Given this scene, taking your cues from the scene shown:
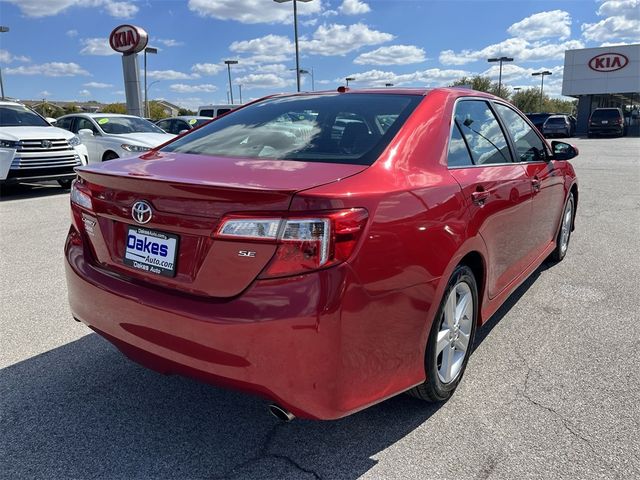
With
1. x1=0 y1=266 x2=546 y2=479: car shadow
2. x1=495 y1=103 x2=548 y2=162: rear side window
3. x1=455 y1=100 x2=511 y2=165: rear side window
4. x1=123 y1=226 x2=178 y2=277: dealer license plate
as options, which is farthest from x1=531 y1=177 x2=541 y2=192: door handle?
x1=123 y1=226 x2=178 y2=277: dealer license plate

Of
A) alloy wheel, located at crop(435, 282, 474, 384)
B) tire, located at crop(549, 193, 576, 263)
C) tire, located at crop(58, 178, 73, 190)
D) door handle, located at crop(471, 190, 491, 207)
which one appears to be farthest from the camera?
tire, located at crop(58, 178, 73, 190)

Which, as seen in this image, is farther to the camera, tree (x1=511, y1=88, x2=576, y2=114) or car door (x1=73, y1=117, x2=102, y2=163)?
tree (x1=511, y1=88, x2=576, y2=114)

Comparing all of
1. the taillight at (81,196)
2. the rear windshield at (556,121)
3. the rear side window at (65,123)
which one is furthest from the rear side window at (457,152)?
the rear windshield at (556,121)

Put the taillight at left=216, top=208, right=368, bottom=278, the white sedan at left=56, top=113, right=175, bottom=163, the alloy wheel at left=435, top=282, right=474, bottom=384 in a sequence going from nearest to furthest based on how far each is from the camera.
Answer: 1. the taillight at left=216, top=208, right=368, bottom=278
2. the alloy wheel at left=435, top=282, right=474, bottom=384
3. the white sedan at left=56, top=113, right=175, bottom=163

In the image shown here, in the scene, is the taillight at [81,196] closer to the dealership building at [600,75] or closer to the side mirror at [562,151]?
the side mirror at [562,151]

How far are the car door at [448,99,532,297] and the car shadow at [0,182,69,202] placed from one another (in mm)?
9044

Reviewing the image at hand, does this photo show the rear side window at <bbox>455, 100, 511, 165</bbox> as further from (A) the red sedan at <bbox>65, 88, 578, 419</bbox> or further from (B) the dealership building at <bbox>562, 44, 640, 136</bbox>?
(B) the dealership building at <bbox>562, 44, 640, 136</bbox>

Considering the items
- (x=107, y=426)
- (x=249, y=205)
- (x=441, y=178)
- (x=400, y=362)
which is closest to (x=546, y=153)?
(x=441, y=178)

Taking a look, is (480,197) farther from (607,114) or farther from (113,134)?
(607,114)

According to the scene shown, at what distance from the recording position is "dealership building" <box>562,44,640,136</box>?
133 feet

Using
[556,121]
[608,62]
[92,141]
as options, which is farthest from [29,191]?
[608,62]

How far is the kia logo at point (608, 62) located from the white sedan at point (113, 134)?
4016 centimetres

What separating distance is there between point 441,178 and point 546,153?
7.37ft

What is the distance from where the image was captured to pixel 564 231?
213 inches
